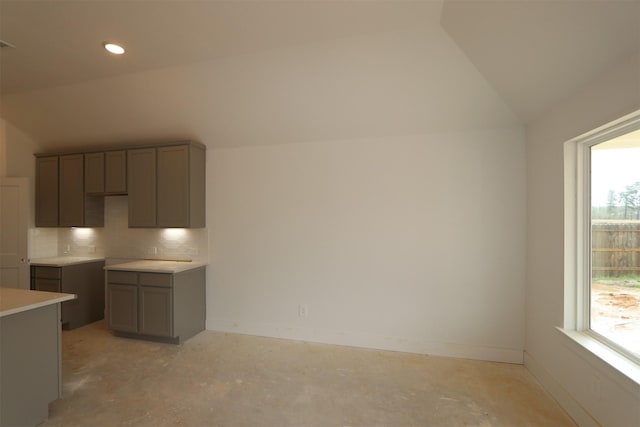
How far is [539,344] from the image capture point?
2.68 metres

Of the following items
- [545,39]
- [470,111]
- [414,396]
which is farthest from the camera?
[470,111]

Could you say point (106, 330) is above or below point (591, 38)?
below

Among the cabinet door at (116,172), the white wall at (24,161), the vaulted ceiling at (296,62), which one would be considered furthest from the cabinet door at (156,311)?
the white wall at (24,161)

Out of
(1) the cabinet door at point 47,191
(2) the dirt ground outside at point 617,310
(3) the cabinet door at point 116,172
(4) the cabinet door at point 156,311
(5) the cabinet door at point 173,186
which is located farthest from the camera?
(1) the cabinet door at point 47,191

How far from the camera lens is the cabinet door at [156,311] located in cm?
337

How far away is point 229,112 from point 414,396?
3.32 m

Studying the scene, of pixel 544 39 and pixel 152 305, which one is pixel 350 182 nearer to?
pixel 544 39

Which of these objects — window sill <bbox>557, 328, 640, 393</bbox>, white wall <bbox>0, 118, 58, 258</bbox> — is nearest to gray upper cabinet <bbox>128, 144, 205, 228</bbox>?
white wall <bbox>0, 118, 58, 258</bbox>

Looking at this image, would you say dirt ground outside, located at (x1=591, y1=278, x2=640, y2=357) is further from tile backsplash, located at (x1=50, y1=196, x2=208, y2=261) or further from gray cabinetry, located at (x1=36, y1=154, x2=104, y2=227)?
gray cabinetry, located at (x1=36, y1=154, x2=104, y2=227)

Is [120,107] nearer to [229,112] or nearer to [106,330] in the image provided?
[229,112]

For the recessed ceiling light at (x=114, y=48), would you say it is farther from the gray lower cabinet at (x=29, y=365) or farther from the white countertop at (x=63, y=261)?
the white countertop at (x=63, y=261)

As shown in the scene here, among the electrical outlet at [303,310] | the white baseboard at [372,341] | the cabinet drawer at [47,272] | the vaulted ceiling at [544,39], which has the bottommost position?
the white baseboard at [372,341]

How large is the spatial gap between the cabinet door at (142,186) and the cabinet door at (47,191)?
4.54 ft

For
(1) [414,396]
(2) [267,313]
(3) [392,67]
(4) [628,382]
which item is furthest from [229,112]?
(4) [628,382]
